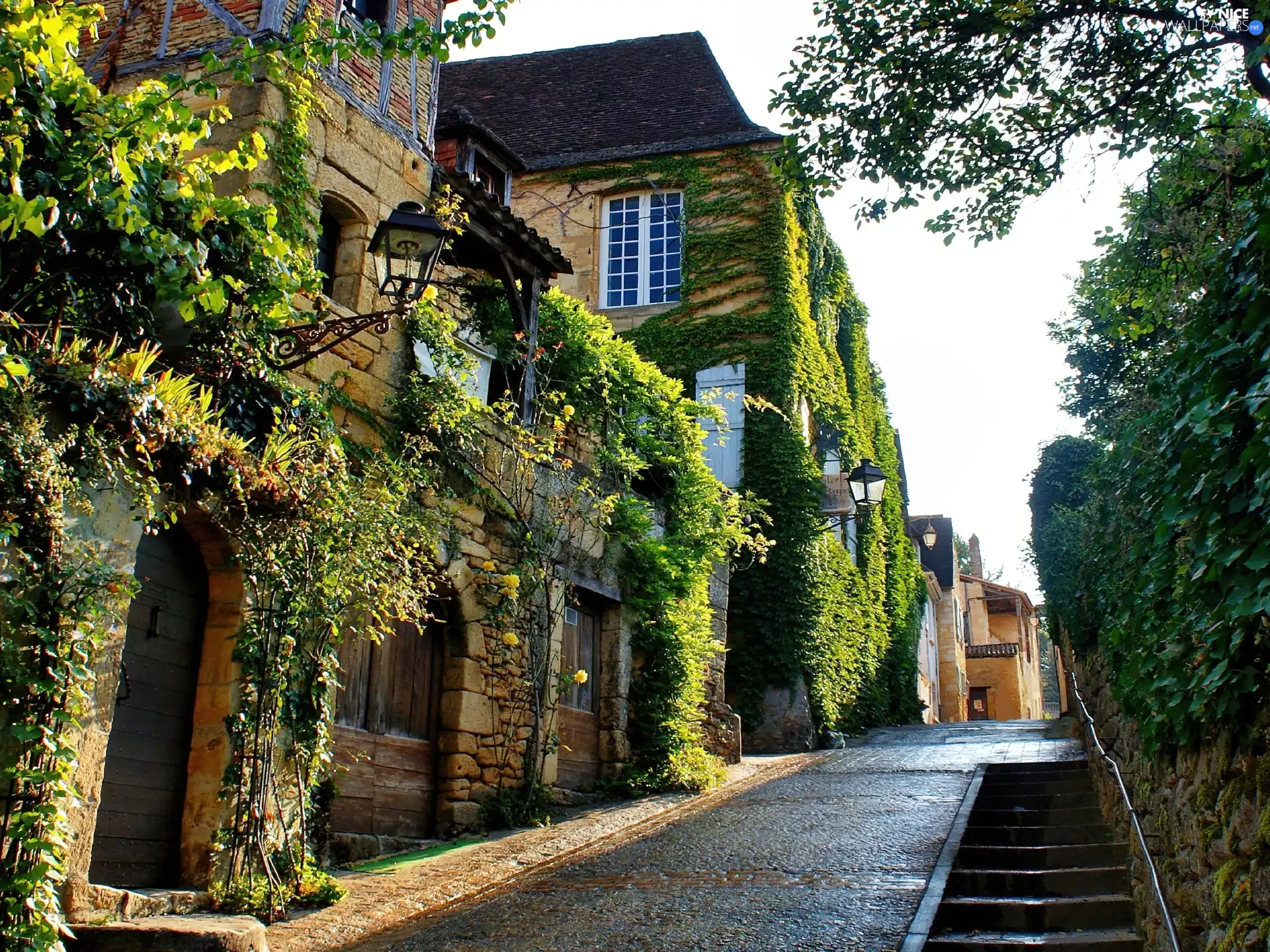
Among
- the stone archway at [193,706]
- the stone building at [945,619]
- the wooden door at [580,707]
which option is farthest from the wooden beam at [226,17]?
the stone building at [945,619]

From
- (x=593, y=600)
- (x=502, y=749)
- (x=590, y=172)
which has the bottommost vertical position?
(x=502, y=749)

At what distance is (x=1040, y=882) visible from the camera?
22.6 ft

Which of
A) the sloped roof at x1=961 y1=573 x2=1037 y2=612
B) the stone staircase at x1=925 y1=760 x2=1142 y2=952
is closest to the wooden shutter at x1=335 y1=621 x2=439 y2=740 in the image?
the stone staircase at x1=925 y1=760 x2=1142 y2=952

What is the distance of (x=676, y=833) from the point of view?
28.6 ft

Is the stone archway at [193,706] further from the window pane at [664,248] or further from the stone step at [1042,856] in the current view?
the window pane at [664,248]

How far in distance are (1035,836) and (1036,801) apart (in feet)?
4.49

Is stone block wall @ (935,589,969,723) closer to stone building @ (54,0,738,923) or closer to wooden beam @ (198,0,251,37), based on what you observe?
stone building @ (54,0,738,923)

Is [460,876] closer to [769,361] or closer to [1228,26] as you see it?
[1228,26]

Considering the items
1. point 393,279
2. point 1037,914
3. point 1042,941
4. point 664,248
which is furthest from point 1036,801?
point 664,248

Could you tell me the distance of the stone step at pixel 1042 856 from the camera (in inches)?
285

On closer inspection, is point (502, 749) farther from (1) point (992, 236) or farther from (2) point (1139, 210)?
(2) point (1139, 210)

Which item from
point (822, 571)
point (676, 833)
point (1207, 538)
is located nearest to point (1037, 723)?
point (822, 571)

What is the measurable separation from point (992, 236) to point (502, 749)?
541 centimetres

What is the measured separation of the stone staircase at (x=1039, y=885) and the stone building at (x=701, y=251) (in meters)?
7.10
